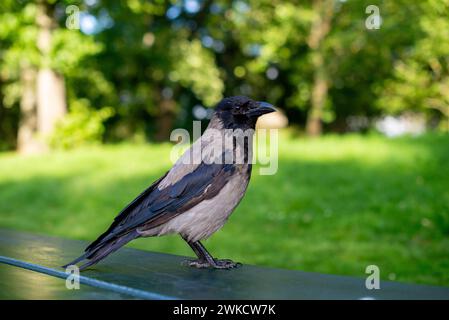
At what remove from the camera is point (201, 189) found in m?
2.95

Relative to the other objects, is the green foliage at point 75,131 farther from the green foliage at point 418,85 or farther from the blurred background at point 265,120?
the green foliage at point 418,85

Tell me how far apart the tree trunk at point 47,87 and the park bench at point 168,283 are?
47.0 feet

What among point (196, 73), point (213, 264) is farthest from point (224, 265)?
point (196, 73)

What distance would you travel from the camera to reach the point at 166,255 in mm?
3557

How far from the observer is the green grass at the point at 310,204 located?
773 cm

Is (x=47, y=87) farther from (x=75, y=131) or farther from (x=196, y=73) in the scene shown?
(x=196, y=73)

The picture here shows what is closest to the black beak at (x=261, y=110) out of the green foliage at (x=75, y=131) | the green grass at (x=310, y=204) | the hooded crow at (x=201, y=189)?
the hooded crow at (x=201, y=189)

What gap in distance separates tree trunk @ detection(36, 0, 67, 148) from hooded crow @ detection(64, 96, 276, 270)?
1458 centimetres

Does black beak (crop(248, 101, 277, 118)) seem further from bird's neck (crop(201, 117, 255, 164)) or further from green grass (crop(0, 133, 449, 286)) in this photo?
green grass (crop(0, 133, 449, 286))

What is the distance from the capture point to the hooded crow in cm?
288

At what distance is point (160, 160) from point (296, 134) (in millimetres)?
19806

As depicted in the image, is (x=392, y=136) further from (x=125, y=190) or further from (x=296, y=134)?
(x=296, y=134)

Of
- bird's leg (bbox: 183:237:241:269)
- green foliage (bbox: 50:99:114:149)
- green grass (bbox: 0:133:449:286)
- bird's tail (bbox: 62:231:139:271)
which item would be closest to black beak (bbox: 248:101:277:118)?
bird's leg (bbox: 183:237:241:269)
